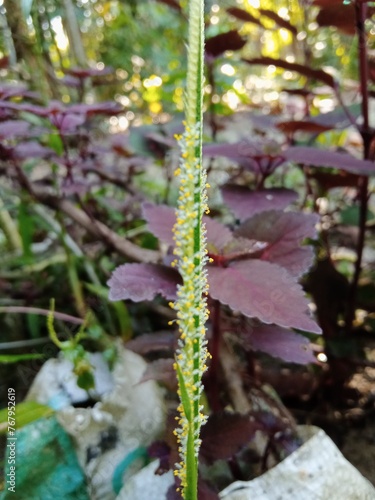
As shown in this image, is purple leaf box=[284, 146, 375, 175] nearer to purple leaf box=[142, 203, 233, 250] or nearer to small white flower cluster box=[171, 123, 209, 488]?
purple leaf box=[142, 203, 233, 250]

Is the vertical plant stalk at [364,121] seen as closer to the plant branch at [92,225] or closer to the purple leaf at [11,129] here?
the plant branch at [92,225]

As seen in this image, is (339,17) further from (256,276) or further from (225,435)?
(225,435)

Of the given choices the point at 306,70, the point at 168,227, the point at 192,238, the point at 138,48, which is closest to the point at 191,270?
the point at 192,238

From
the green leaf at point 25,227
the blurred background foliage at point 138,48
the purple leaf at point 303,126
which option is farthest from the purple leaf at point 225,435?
the blurred background foliage at point 138,48

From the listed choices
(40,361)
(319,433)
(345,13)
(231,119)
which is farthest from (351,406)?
(231,119)

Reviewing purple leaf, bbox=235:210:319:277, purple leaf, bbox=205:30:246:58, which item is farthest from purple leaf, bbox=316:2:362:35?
purple leaf, bbox=235:210:319:277
